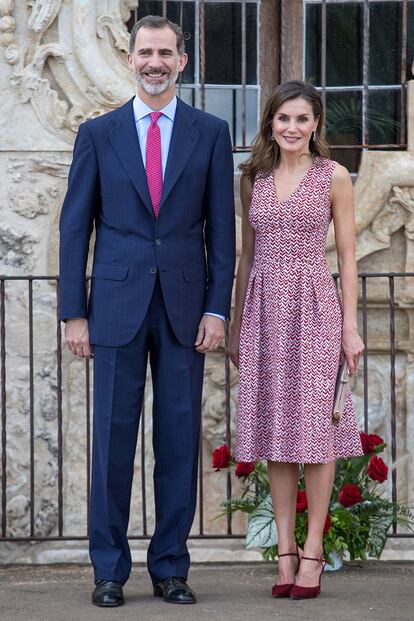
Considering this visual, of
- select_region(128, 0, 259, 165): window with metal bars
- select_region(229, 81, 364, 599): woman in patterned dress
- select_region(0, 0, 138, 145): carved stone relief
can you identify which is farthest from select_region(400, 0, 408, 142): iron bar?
select_region(229, 81, 364, 599): woman in patterned dress

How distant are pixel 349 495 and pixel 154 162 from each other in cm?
162

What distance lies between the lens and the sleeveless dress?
13.7 feet

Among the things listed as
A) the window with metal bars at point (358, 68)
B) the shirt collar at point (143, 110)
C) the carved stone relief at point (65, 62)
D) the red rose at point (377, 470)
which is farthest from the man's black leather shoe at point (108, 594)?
the window with metal bars at point (358, 68)

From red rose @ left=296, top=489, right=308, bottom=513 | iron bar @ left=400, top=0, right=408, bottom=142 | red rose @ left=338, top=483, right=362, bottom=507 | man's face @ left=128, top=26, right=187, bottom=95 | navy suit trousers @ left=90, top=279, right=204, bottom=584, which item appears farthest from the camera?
iron bar @ left=400, top=0, right=408, bottom=142

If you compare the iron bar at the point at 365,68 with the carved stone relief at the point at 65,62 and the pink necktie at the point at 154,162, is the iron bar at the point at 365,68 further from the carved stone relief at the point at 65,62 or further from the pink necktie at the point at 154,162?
the pink necktie at the point at 154,162

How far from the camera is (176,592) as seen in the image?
13.8 feet

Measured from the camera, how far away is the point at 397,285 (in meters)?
6.38

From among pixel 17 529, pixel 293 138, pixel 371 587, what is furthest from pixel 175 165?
pixel 17 529

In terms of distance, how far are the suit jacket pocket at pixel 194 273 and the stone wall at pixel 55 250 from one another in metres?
2.11

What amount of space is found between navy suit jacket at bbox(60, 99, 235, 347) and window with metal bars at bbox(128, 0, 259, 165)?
2.47 metres

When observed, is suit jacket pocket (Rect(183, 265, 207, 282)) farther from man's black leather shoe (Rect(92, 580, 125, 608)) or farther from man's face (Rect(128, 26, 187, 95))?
man's black leather shoe (Rect(92, 580, 125, 608))

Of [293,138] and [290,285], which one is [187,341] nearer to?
[290,285]

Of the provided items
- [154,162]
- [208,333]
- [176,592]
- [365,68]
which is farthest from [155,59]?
[365,68]

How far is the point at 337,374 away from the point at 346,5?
9.81 ft
